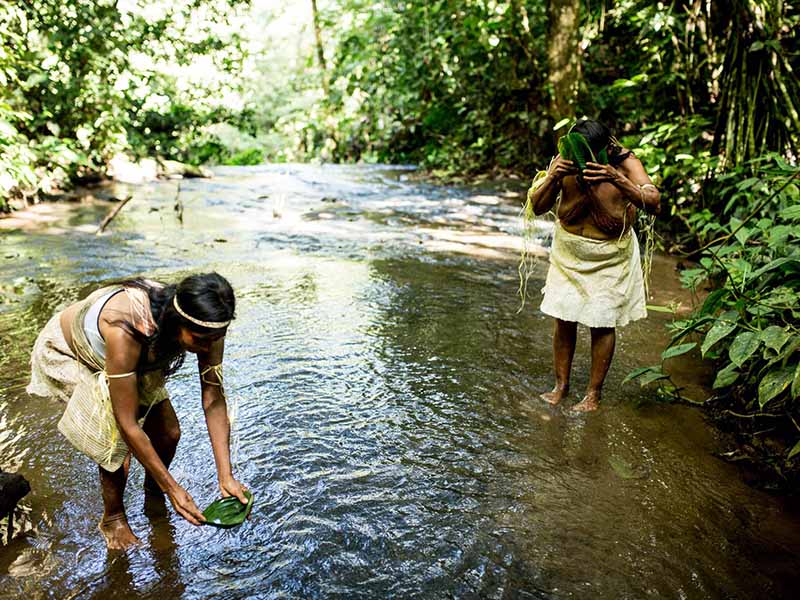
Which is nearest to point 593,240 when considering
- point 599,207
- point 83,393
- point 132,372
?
point 599,207

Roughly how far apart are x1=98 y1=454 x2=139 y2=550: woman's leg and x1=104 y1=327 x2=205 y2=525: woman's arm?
0.27 m

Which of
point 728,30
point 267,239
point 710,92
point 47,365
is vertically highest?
point 728,30

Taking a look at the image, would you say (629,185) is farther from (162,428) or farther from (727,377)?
(162,428)

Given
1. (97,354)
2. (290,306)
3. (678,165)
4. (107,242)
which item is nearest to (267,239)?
(107,242)

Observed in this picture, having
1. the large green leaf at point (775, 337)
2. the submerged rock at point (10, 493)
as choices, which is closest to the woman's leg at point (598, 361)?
the large green leaf at point (775, 337)

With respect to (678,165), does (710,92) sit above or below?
above

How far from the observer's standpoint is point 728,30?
599 cm

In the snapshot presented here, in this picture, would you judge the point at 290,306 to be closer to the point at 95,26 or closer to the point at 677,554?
the point at 677,554

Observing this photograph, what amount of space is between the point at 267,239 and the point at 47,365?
5.66 metres

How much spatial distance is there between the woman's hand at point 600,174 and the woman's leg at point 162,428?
2186mm

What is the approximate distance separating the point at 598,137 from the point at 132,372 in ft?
7.81

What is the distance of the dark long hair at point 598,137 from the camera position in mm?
3189

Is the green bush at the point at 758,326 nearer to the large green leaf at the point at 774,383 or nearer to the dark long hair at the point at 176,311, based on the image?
the large green leaf at the point at 774,383

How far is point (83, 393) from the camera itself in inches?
93.6
